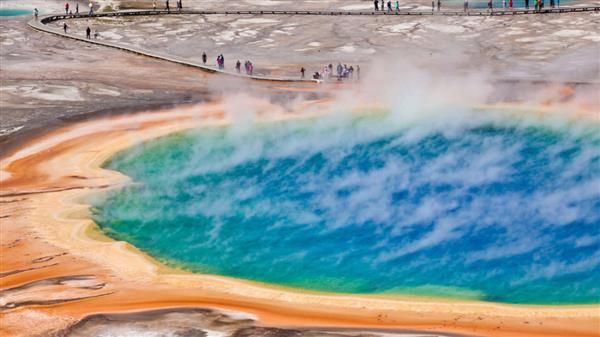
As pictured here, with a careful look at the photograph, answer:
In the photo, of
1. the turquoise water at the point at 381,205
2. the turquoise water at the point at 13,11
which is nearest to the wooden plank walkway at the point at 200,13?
the turquoise water at the point at 13,11

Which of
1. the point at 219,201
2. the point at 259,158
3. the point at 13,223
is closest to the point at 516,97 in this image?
the point at 259,158

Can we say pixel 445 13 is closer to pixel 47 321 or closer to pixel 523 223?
pixel 523 223

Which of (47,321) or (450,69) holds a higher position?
(450,69)

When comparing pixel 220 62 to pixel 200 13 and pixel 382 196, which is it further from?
pixel 382 196

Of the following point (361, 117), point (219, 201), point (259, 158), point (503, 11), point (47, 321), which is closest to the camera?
point (47, 321)

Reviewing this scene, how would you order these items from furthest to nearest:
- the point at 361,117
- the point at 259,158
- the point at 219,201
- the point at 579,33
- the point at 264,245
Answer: the point at 579,33, the point at 361,117, the point at 259,158, the point at 219,201, the point at 264,245

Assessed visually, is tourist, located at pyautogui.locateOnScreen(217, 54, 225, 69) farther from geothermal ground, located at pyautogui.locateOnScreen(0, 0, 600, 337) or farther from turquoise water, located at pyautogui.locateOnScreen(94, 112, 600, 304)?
turquoise water, located at pyautogui.locateOnScreen(94, 112, 600, 304)
